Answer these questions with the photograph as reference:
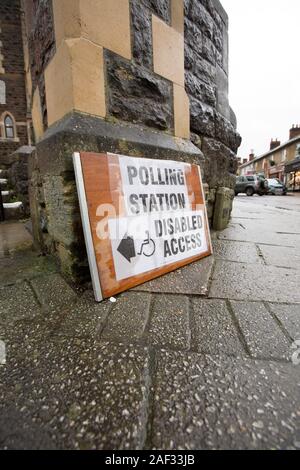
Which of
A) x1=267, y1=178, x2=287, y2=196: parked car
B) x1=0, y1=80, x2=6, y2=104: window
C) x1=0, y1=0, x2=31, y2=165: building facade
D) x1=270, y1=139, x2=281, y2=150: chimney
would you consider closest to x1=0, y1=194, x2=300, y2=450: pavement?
x1=0, y1=0, x2=31, y2=165: building facade

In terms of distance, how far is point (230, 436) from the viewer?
55 cm

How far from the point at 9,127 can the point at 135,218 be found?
9977 mm

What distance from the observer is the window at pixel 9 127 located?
28.2 ft

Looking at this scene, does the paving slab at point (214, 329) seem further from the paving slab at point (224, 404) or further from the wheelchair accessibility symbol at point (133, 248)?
the wheelchair accessibility symbol at point (133, 248)

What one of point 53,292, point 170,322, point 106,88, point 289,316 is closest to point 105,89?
point 106,88

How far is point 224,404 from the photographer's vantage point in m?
0.63

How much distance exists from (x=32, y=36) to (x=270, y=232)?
3137 mm

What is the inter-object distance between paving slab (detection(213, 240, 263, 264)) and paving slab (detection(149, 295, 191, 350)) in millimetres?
795

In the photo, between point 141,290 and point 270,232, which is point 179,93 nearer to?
point 141,290

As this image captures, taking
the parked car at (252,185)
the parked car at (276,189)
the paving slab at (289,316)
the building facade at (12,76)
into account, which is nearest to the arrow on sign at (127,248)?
the paving slab at (289,316)

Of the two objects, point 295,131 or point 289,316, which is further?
point 295,131

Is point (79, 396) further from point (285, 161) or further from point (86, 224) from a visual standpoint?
point (285, 161)

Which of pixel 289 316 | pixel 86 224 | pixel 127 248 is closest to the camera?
pixel 289 316
